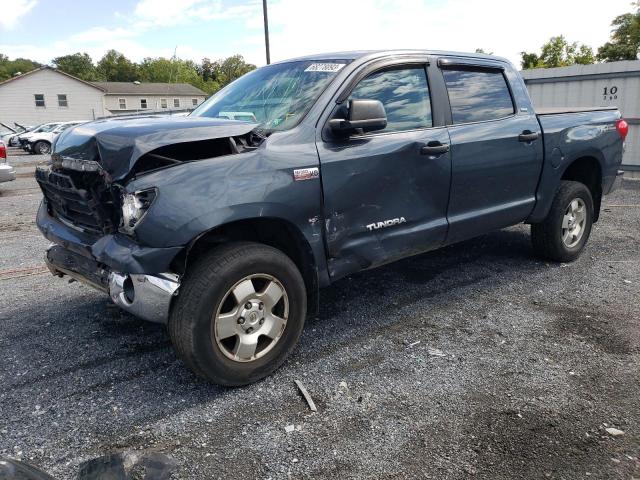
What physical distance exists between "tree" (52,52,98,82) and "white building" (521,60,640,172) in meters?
96.0

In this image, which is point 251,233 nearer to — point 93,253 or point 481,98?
point 93,253

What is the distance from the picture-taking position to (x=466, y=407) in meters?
2.92

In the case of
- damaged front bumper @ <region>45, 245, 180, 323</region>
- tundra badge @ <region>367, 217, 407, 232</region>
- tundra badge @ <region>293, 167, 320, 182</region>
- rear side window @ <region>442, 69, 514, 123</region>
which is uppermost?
rear side window @ <region>442, 69, 514, 123</region>

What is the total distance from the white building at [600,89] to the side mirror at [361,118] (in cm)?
995

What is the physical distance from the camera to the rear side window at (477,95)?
4.20m

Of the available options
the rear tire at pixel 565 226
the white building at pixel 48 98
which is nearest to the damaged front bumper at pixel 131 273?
the rear tire at pixel 565 226

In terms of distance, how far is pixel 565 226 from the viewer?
5281mm

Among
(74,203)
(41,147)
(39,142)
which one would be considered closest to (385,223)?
(74,203)

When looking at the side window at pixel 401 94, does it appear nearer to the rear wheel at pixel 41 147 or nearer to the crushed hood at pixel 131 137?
the crushed hood at pixel 131 137

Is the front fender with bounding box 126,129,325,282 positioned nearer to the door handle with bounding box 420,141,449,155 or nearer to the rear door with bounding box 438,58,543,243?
the door handle with bounding box 420,141,449,155

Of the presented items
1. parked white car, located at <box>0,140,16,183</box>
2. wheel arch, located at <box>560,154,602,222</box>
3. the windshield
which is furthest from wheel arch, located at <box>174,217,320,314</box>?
parked white car, located at <box>0,140,16,183</box>

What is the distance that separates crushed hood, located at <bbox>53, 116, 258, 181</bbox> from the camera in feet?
9.21

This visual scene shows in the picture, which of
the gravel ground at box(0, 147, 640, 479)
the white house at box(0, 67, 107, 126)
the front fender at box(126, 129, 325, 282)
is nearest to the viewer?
the gravel ground at box(0, 147, 640, 479)

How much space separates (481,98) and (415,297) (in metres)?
1.74
